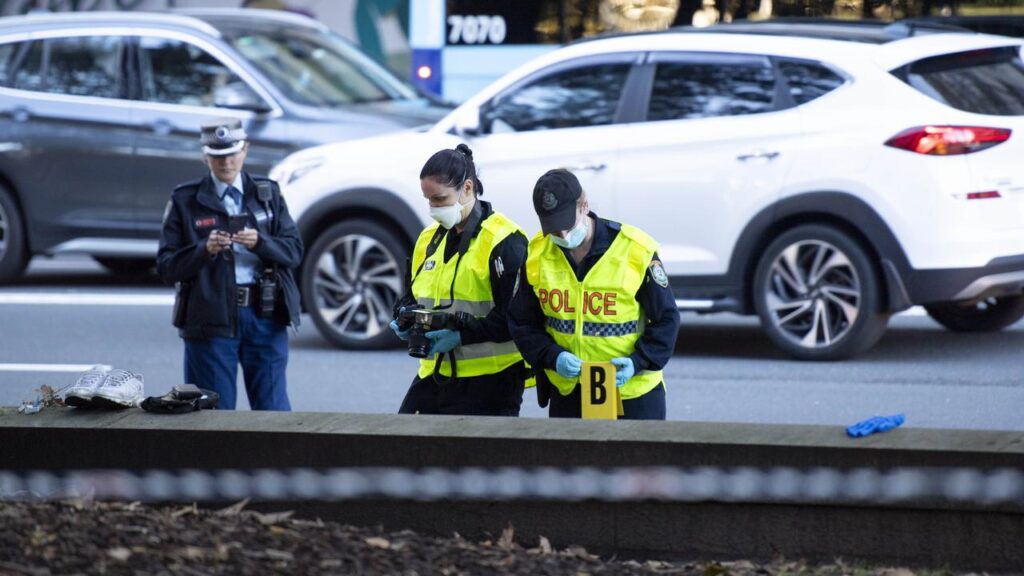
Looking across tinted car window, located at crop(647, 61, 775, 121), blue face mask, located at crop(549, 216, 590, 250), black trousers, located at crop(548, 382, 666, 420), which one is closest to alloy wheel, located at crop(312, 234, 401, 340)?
tinted car window, located at crop(647, 61, 775, 121)

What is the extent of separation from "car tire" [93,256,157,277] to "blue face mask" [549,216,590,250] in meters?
9.39

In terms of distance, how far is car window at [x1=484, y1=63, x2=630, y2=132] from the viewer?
33.2ft

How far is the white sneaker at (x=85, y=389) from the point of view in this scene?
18.4ft

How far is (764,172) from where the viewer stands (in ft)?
31.1

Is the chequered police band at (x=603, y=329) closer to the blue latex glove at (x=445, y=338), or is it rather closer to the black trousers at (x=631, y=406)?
the black trousers at (x=631, y=406)

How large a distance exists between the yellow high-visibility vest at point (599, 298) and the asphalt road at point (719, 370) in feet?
9.77

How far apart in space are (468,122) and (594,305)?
499 cm

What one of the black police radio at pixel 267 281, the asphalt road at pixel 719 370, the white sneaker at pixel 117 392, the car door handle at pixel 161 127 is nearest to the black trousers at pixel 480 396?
the white sneaker at pixel 117 392

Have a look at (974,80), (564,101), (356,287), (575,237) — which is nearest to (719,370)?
(564,101)

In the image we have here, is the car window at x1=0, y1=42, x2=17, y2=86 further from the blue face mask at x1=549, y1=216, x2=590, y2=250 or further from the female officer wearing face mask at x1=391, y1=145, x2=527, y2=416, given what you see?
the blue face mask at x1=549, y1=216, x2=590, y2=250

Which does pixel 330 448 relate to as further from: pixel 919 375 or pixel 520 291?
pixel 919 375

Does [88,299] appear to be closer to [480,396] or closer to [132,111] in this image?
[132,111]

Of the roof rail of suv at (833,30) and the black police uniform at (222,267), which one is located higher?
the roof rail of suv at (833,30)

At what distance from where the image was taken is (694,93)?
32.4 ft
